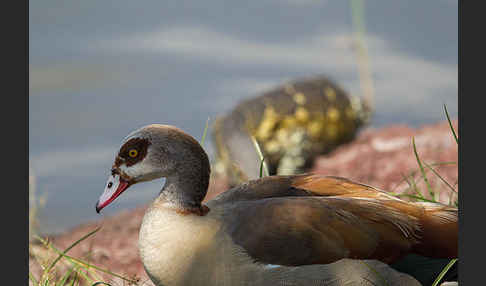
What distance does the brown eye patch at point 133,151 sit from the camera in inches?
111

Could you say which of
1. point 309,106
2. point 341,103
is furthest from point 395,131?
point 309,106

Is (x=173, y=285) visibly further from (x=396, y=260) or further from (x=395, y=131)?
(x=395, y=131)

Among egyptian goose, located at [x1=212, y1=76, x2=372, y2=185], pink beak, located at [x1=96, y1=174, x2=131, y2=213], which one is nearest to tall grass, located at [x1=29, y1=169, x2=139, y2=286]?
pink beak, located at [x1=96, y1=174, x2=131, y2=213]

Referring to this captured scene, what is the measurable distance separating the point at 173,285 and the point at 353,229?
0.90 meters

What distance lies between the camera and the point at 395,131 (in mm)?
10367

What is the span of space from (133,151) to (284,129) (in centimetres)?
674

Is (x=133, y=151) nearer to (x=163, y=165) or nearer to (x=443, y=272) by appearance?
(x=163, y=165)

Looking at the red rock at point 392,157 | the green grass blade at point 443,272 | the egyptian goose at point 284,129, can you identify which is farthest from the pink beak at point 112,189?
the egyptian goose at point 284,129

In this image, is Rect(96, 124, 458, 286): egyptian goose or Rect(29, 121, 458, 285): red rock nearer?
Rect(96, 124, 458, 286): egyptian goose

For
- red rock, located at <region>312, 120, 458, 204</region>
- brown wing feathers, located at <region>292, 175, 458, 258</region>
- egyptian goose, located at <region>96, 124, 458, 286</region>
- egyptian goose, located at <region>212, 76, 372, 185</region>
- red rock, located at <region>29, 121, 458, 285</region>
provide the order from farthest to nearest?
1. egyptian goose, located at <region>212, 76, 372, 185</region>
2. red rock, located at <region>312, 120, 458, 204</region>
3. red rock, located at <region>29, 121, 458, 285</region>
4. brown wing feathers, located at <region>292, 175, 458, 258</region>
5. egyptian goose, located at <region>96, 124, 458, 286</region>

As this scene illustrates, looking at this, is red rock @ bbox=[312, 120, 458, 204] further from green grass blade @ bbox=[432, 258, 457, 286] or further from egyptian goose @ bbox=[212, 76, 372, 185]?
green grass blade @ bbox=[432, 258, 457, 286]

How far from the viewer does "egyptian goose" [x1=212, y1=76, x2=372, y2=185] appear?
9.22 metres

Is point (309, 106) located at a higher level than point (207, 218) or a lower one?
higher

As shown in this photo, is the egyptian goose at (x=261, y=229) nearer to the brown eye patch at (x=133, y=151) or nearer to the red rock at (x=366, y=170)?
the brown eye patch at (x=133, y=151)
